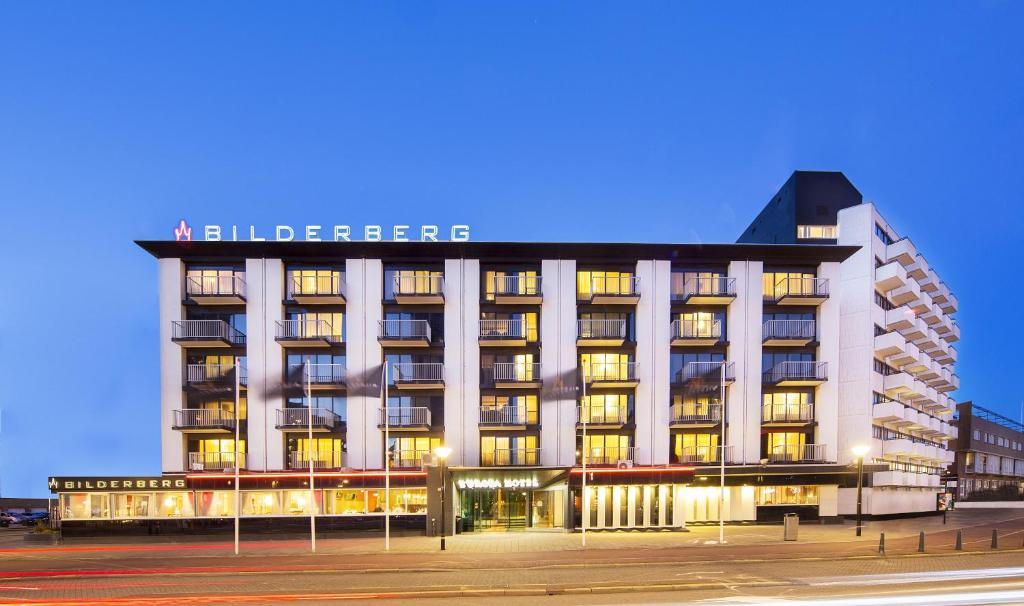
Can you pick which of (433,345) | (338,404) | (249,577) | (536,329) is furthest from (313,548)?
(536,329)

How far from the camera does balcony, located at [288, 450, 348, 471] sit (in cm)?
3419

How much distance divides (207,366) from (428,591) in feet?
81.0

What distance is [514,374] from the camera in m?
34.9

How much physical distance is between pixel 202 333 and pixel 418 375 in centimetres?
1418

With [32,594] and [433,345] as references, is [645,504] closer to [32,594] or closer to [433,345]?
[433,345]

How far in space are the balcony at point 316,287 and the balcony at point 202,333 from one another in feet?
14.2

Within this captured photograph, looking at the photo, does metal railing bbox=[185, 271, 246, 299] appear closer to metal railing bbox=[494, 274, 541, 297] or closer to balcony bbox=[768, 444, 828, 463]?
metal railing bbox=[494, 274, 541, 297]

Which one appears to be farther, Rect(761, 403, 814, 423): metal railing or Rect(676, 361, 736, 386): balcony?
Rect(761, 403, 814, 423): metal railing

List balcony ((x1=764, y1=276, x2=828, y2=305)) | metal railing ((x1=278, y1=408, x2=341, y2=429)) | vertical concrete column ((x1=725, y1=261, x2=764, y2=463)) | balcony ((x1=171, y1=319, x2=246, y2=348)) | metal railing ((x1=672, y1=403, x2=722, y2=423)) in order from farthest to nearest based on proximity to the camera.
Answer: balcony ((x1=764, y1=276, x2=828, y2=305)) < vertical concrete column ((x1=725, y1=261, x2=764, y2=463)) < metal railing ((x1=672, y1=403, x2=722, y2=423)) < balcony ((x1=171, y1=319, x2=246, y2=348)) < metal railing ((x1=278, y1=408, x2=341, y2=429))

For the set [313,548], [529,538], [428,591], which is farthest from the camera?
[529,538]

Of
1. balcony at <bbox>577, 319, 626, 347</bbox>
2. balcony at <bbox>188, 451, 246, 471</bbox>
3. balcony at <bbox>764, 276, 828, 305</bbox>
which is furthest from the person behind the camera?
balcony at <bbox>764, 276, 828, 305</bbox>

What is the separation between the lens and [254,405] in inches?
1344

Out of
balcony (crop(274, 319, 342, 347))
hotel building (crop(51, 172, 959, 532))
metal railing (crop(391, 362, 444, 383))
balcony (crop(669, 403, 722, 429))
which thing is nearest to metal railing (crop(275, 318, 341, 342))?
balcony (crop(274, 319, 342, 347))

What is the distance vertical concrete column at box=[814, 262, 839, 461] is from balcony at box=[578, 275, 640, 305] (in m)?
13.1
